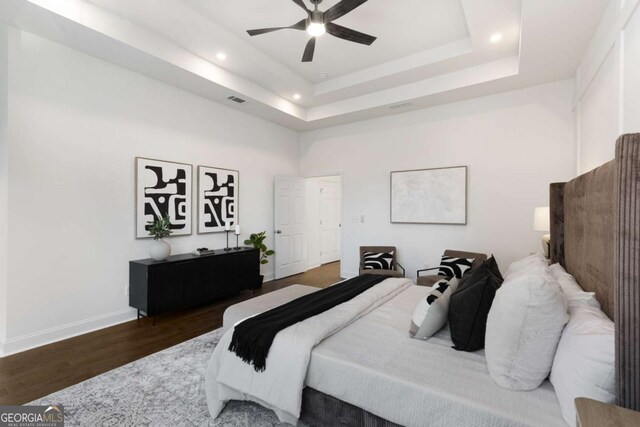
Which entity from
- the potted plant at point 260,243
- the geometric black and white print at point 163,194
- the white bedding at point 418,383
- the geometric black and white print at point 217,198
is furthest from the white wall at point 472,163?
the white bedding at point 418,383

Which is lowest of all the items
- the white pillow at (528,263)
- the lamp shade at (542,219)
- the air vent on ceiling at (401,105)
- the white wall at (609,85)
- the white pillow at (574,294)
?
the white pillow at (574,294)

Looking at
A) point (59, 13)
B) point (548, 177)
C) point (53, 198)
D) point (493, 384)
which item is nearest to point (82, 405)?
point (53, 198)

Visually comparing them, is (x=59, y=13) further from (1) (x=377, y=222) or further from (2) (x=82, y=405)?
(1) (x=377, y=222)

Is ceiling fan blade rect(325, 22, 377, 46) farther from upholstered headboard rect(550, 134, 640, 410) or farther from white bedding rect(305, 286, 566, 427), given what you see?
white bedding rect(305, 286, 566, 427)

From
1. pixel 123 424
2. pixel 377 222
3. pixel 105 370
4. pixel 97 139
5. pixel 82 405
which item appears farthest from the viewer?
pixel 377 222

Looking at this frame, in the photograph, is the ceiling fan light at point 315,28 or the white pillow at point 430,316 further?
the ceiling fan light at point 315,28

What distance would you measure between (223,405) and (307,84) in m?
4.42

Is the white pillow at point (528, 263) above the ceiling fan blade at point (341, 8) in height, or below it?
below

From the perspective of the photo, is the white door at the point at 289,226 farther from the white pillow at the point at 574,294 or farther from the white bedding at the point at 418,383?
the white pillow at the point at 574,294

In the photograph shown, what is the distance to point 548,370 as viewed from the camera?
1.30 metres

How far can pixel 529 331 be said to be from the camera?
1.30 m

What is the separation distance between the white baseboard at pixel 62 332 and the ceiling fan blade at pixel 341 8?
154 inches

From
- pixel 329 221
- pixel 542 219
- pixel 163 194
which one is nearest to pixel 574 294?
pixel 542 219

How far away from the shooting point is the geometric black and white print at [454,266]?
405cm
